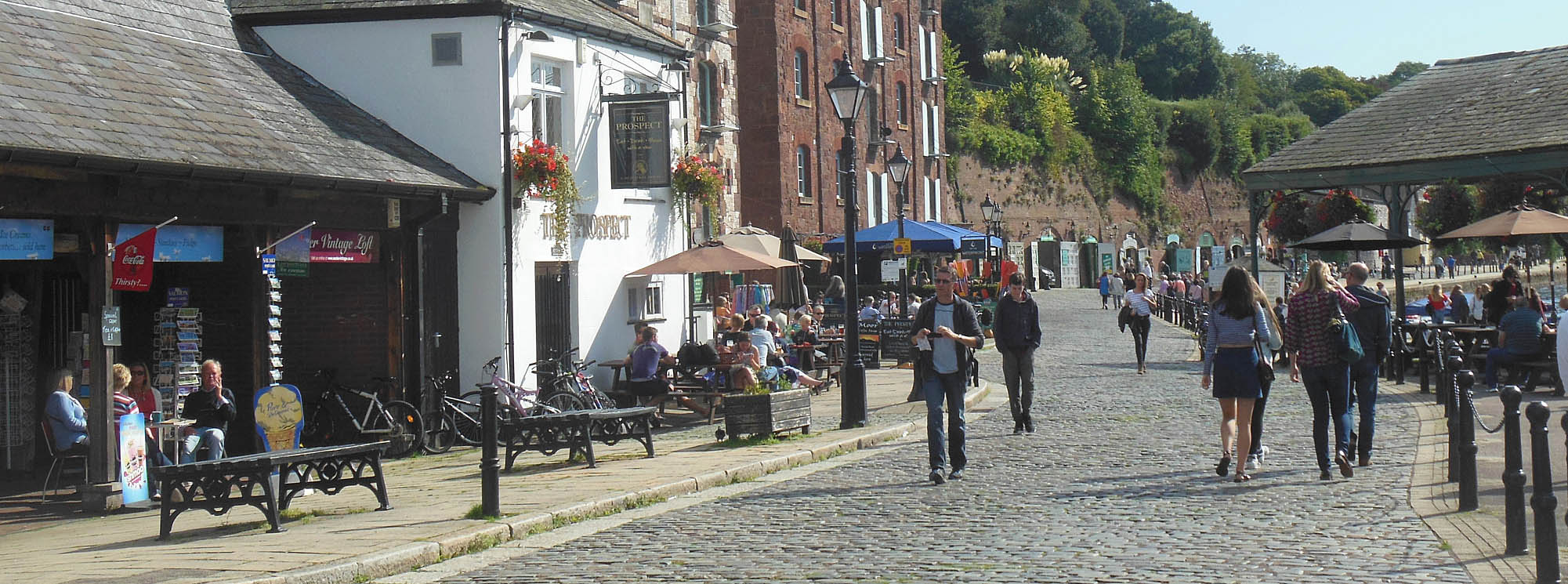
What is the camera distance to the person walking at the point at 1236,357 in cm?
1068

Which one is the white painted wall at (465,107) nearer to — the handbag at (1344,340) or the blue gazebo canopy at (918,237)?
the handbag at (1344,340)

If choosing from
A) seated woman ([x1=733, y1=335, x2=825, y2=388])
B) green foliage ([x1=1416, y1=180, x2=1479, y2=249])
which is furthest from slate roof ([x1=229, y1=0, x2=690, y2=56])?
green foliage ([x1=1416, y1=180, x2=1479, y2=249])

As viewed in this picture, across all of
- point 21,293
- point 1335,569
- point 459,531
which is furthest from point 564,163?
point 1335,569

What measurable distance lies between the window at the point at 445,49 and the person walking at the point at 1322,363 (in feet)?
31.4

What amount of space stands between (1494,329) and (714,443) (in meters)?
10.6

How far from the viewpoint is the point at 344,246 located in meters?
14.9

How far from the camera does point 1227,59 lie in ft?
302

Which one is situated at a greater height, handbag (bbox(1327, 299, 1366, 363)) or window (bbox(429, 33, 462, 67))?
window (bbox(429, 33, 462, 67))

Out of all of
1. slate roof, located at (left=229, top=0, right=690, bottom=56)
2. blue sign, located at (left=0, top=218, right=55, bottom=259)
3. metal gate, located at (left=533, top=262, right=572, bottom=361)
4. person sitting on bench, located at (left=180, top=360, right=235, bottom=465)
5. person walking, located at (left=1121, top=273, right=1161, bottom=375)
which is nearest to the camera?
blue sign, located at (left=0, top=218, right=55, bottom=259)

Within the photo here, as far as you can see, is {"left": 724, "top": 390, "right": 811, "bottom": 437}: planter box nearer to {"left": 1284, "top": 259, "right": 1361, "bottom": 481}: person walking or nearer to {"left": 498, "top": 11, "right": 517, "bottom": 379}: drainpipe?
{"left": 498, "top": 11, "right": 517, "bottom": 379}: drainpipe

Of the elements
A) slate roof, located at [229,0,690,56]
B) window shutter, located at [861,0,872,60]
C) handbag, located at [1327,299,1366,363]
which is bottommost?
handbag, located at [1327,299,1366,363]

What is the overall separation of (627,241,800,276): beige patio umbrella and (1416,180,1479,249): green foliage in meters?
13.3

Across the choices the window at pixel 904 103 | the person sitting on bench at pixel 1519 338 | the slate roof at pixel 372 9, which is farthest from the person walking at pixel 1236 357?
the window at pixel 904 103

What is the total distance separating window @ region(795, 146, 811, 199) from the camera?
40062mm
